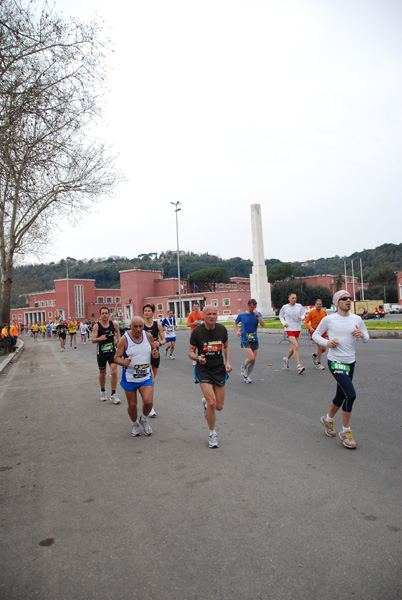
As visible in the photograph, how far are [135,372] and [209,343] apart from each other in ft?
3.83

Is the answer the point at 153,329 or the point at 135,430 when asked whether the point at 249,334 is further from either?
the point at 135,430

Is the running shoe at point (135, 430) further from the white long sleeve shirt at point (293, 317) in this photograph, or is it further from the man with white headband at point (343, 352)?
the white long sleeve shirt at point (293, 317)

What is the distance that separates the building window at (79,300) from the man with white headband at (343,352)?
98633 mm

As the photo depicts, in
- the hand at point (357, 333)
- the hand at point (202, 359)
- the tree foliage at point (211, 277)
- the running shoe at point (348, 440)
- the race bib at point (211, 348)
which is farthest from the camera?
the tree foliage at point (211, 277)

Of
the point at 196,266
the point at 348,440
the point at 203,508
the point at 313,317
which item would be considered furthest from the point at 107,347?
the point at 196,266

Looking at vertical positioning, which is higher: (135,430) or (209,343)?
(209,343)

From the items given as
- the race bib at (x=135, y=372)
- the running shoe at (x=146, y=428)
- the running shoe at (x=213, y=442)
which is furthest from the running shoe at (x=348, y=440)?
the race bib at (x=135, y=372)

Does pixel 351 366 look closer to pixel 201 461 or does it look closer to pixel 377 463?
pixel 377 463

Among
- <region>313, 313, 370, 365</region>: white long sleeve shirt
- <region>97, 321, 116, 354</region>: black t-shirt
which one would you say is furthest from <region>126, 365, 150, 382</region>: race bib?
<region>97, 321, 116, 354</region>: black t-shirt

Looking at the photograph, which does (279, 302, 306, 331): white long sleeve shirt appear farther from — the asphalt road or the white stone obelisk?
the white stone obelisk

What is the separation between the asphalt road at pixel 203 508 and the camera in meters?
2.80

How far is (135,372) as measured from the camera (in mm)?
6297

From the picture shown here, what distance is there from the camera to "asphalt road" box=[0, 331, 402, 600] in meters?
2.80

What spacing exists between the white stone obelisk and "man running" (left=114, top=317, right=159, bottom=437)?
38895 millimetres
